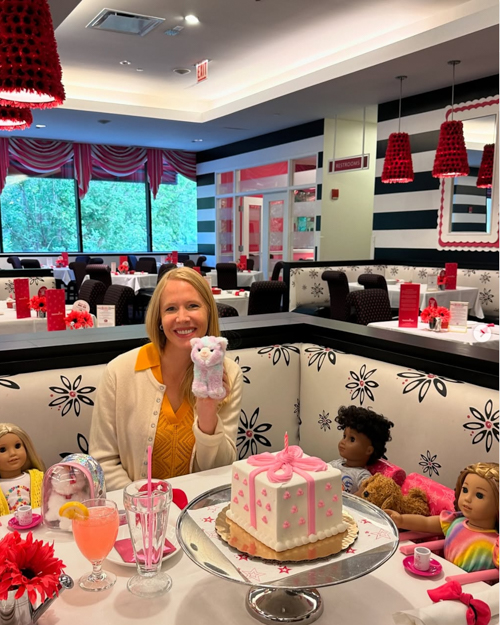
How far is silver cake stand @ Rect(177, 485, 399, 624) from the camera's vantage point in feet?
3.05

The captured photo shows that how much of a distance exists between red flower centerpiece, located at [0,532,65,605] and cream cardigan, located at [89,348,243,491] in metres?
0.81

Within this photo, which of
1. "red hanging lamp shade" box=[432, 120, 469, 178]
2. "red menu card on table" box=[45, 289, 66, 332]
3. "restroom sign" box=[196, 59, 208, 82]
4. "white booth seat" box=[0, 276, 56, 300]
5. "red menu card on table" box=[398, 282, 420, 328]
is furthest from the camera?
"restroom sign" box=[196, 59, 208, 82]

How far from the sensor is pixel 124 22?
614cm

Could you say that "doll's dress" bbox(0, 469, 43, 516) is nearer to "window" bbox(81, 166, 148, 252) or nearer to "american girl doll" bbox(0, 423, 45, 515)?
"american girl doll" bbox(0, 423, 45, 515)

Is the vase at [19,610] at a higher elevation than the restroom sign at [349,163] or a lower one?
lower

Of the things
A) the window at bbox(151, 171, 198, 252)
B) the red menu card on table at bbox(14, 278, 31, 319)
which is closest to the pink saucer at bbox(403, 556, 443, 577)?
the red menu card on table at bbox(14, 278, 31, 319)

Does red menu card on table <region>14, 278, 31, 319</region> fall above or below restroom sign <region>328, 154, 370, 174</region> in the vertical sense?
below

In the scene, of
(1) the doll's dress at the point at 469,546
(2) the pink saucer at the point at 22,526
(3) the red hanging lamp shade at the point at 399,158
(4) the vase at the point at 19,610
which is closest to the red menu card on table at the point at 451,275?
(3) the red hanging lamp shade at the point at 399,158

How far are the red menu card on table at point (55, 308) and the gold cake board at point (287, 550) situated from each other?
8.02 feet

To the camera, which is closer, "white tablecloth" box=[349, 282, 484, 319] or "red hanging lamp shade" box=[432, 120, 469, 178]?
"white tablecloth" box=[349, 282, 484, 319]

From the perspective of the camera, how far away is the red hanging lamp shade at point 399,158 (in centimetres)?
636

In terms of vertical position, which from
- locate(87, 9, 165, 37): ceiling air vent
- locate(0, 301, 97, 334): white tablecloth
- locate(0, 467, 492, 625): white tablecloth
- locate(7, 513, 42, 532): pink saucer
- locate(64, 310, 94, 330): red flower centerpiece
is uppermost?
locate(87, 9, 165, 37): ceiling air vent

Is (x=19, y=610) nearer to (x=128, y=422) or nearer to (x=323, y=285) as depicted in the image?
(x=128, y=422)

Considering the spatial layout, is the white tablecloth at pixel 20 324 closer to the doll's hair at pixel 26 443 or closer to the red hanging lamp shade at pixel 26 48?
the red hanging lamp shade at pixel 26 48
